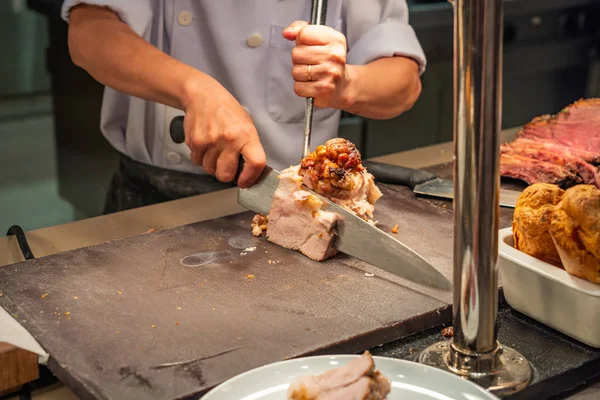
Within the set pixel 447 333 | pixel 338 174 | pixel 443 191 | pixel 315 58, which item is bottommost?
pixel 447 333

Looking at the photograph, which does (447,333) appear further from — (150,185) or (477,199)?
(150,185)

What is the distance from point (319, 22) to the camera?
1995 mm

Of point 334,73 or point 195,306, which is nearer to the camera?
point 195,306

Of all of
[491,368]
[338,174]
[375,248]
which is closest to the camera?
[491,368]

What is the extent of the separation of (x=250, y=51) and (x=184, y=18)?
8.6 inches

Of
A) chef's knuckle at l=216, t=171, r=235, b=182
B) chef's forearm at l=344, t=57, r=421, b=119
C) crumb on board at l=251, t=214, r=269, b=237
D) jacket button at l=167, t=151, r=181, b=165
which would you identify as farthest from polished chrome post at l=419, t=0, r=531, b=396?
jacket button at l=167, t=151, r=181, b=165

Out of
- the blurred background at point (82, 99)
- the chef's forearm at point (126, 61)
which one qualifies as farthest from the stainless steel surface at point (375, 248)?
the blurred background at point (82, 99)

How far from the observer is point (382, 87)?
7.52 ft

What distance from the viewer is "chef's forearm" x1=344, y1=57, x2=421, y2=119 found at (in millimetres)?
2213

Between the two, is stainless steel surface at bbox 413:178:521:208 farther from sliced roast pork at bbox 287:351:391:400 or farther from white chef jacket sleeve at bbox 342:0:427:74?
sliced roast pork at bbox 287:351:391:400

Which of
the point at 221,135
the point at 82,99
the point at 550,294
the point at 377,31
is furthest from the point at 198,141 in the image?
the point at 82,99

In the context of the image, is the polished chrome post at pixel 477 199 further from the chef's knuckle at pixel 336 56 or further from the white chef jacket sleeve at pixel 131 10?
the white chef jacket sleeve at pixel 131 10

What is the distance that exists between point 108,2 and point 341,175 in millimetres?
890

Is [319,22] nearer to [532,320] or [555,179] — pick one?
[555,179]
